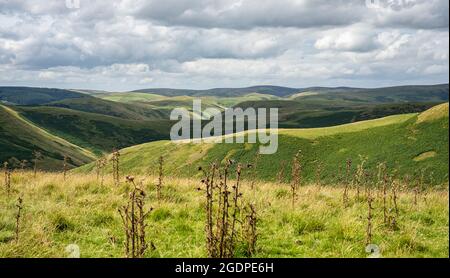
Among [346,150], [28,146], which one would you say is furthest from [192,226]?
[28,146]

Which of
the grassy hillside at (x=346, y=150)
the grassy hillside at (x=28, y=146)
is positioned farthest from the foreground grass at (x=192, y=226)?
the grassy hillside at (x=28, y=146)

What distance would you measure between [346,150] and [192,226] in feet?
245

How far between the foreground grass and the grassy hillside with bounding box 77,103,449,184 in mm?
53819

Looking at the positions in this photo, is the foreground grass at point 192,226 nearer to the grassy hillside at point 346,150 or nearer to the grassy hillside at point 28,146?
the grassy hillside at point 346,150

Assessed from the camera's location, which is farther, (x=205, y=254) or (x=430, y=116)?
(x=430, y=116)

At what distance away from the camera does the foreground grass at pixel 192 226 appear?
842 centimetres

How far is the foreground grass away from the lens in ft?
27.6

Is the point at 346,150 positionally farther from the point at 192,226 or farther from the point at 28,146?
the point at 28,146

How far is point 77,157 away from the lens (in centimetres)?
14912

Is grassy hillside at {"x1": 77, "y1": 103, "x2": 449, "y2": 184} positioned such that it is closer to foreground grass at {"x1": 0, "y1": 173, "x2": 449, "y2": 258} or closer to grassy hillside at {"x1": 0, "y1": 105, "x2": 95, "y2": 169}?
grassy hillside at {"x1": 0, "y1": 105, "x2": 95, "y2": 169}

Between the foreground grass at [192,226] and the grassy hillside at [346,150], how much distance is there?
2119 inches
